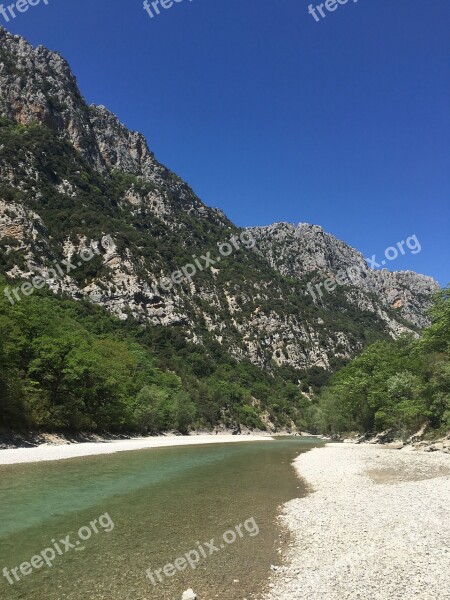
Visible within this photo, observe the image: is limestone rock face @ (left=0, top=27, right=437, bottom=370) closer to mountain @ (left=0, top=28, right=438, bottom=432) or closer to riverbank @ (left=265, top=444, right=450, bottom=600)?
mountain @ (left=0, top=28, right=438, bottom=432)

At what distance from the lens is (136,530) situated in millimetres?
13453

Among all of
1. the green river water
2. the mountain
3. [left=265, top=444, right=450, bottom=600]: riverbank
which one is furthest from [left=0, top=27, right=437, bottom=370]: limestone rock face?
[left=265, top=444, right=450, bottom=600]: riverbank

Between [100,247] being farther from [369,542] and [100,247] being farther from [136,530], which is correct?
[369,542]

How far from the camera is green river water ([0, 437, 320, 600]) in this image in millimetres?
9258

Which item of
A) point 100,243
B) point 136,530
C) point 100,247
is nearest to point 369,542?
point 136,530

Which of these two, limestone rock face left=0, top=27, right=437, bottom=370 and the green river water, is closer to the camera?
the green river water

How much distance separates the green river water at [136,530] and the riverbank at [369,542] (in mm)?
851

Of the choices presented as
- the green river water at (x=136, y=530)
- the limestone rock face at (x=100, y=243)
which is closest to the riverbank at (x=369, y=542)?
the green river water at (x=136, y=530)

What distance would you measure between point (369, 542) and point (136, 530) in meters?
7.58

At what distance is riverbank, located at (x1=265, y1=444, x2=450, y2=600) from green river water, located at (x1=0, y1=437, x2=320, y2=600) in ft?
2.79

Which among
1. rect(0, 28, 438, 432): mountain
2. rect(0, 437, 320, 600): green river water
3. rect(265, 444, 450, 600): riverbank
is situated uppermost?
rect(0, 28, 438, 432): mountain

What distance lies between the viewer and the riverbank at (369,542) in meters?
8.38

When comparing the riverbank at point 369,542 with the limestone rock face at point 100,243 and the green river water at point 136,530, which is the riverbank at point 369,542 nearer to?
the green river water at point 136,530

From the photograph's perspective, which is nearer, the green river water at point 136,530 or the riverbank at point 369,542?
the riverbank at point 369,542
